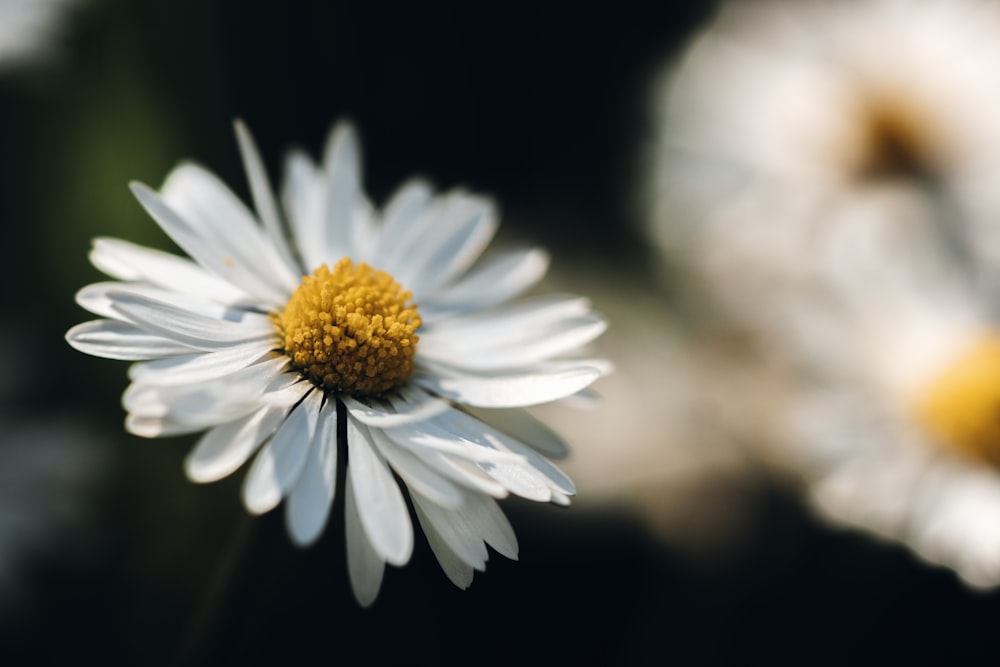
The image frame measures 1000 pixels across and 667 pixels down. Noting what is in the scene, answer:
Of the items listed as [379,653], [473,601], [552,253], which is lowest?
[379,653]

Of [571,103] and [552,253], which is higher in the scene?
[571,103]

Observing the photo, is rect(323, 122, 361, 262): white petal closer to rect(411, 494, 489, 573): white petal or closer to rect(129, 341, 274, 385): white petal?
rect(129, 341, 274, 385): white petal

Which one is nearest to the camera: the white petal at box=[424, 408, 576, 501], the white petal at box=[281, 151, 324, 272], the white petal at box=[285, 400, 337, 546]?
the white petal at box=[285, 400, 337, 546]

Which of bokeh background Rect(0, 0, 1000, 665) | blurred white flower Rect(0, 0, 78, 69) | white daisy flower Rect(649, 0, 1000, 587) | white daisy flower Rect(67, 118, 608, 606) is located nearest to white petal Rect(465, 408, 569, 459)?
white daisy flower Rect(67, 118, 608, 606)

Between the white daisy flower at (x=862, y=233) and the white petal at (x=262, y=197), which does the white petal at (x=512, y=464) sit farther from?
the white daisy flower at (x=862, y=233)

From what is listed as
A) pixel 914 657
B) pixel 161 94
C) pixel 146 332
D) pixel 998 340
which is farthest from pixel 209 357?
pixel 998 340

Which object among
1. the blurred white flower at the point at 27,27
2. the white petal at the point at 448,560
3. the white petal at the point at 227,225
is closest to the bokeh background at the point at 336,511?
the blurred white flower at the point at 27,27

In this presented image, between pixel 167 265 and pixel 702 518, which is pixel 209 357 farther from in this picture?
pixel 702 518
